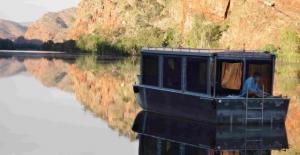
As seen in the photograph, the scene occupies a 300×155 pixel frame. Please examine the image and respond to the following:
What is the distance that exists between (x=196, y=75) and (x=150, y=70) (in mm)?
4294

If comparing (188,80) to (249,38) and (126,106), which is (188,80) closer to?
(126,106)

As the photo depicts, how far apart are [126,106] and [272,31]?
99001 millimetres

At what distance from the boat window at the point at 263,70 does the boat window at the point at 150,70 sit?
535 cm

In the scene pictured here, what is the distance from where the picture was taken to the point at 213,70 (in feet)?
89.9

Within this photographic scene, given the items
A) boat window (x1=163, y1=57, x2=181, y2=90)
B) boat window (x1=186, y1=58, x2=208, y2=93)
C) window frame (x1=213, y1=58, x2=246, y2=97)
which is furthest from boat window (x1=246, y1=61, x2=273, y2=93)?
boat window (x1=163, y1=57, x2=181, y2=90)

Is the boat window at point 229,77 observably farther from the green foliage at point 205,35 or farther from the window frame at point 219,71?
the green foliage at point 205,35

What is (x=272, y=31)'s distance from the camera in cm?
13138

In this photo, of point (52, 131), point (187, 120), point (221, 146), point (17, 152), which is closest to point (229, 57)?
point (187, 120)

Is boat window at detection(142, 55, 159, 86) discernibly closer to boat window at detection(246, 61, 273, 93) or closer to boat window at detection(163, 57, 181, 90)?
boat window at detection(163, 57, 181, 90)

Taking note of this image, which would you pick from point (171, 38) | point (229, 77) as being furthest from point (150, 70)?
point (171, 38)

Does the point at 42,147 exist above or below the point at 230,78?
below

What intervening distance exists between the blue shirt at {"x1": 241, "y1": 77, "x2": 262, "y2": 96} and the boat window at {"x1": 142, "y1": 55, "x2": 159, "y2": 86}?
5.91m

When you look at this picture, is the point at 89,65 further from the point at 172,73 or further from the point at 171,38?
the point at 171,38

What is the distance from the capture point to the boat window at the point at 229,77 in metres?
27.9
